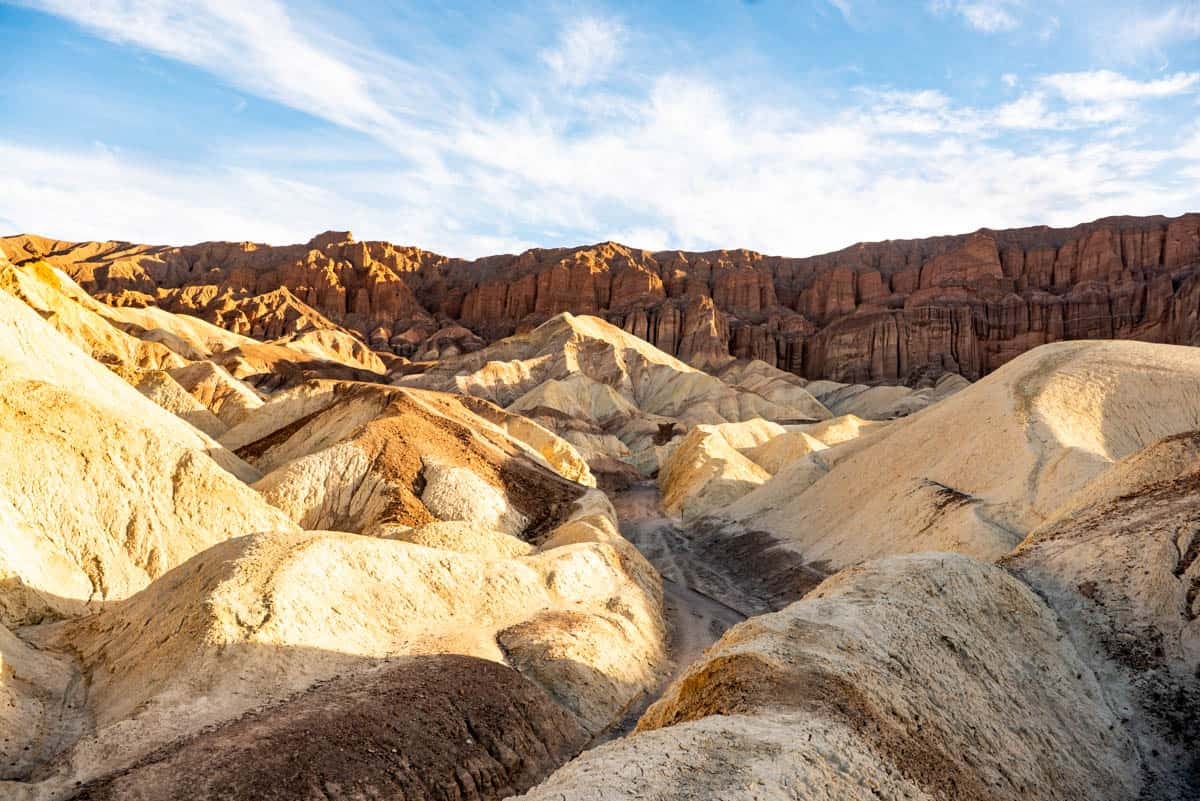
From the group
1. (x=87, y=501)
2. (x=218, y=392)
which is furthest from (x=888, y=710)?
(x=218, y=392)

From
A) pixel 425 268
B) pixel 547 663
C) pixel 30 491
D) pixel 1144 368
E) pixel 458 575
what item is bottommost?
pixel 547 663

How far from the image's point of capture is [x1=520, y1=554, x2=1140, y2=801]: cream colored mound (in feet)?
31.1

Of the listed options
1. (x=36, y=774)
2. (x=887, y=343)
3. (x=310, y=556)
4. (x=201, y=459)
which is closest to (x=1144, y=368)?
(x=310, y=556)

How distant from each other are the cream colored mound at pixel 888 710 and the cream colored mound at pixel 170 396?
1954 inches

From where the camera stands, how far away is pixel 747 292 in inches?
6378

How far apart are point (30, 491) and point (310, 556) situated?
32.9ft

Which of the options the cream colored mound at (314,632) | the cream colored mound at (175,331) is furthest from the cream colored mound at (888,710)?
the cream colored mound at (175,331)

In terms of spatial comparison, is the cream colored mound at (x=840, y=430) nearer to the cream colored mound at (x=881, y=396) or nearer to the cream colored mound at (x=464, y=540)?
the cream colored mound at (x=881, y=396)

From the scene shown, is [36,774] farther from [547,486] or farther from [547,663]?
[547,486]

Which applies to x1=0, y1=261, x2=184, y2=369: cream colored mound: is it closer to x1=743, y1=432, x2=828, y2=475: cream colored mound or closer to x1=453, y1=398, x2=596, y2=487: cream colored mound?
x1=453, y1=398, x2=596, y2=487: cream colored mound

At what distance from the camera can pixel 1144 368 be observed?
142ft

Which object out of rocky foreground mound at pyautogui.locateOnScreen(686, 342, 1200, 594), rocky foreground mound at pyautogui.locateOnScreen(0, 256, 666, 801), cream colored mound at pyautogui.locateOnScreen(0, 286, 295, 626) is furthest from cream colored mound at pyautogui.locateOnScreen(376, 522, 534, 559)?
rocky foreground mound at pyautogui.locateOnScreen(686, 342, 1200, 594)

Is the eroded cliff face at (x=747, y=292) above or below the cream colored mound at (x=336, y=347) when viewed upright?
above

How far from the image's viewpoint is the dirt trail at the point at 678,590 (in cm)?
2655
